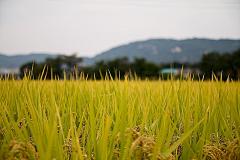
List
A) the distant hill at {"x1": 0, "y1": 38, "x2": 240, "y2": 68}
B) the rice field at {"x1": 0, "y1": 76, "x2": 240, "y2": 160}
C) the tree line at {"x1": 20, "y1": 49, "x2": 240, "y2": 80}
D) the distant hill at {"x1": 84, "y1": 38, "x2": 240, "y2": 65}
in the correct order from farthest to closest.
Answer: the distant hill at {"x1": 84, "y1": 38, "x2": 240, "y2": 65} < the distant hill at {"x1": 0, "y1": 38, "x2": 240, "y2": 68} < the tree line at {"x1": 20, "y1": 49, "x2": 240, "y2": 80} < the rice field at {"x1": 0, "y1": 76, "x2": 240, "y2": 160}

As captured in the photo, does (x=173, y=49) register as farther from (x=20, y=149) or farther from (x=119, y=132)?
(x=20, y=149)

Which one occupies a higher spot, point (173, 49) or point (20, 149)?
point (173, 49)

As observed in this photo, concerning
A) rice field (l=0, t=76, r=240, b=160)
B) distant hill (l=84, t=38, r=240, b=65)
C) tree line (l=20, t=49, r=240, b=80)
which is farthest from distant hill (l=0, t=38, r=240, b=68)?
rice field (l=0, t=76, r=240, b=160)

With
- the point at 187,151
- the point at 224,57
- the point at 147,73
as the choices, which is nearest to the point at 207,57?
the point at 224,57

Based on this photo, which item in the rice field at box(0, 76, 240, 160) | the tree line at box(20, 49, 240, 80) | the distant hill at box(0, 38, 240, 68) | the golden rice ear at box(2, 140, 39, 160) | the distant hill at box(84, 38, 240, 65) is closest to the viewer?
the golden rice ear at box(2, 140, 39, 160)

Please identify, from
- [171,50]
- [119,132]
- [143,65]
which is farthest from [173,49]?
[119,132]

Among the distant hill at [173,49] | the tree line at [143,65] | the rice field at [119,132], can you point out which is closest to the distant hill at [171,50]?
the distant hill at [173,49]

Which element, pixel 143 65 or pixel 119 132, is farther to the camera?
pixel 143 65

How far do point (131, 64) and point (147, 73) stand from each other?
7.04m

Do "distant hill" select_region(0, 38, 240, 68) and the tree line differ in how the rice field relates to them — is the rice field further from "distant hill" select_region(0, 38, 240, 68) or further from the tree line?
"distant hill" select_region(0, 38, 240, 68)

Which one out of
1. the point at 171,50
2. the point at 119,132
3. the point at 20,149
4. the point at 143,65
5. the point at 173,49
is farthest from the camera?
the point at 173,49

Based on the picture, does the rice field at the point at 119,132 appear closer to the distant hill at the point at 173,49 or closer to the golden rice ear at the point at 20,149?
the golden rice ear at the point at 20,149

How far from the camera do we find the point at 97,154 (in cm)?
93

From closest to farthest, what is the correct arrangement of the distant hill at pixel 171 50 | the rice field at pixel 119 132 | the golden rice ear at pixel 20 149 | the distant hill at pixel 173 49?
the golden rice ear at pixel 20 149, the rice field at pixel 119 132, the distant hill at pixel 171 50, the distant hill at pixel 173 49
